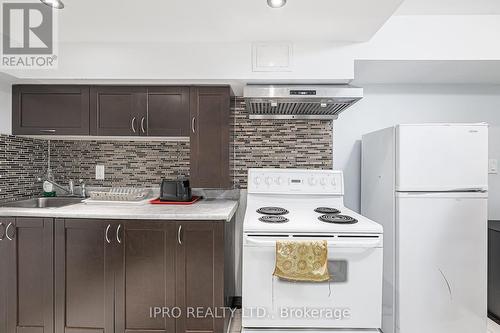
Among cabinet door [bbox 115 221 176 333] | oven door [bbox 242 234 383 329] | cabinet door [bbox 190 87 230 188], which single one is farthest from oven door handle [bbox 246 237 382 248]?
cabinet door [bbox 190 87 230 188]

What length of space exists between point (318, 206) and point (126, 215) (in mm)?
1435

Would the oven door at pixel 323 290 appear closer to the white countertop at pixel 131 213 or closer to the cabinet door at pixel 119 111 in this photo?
the white countertop at pixel 131 213

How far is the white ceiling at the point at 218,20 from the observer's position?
5.24ft

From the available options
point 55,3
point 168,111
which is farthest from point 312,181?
point 55,3

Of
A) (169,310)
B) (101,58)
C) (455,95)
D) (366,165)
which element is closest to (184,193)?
(169,310)

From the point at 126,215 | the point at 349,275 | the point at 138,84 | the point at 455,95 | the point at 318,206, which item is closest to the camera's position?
the point at 349,275

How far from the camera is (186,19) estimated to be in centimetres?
176

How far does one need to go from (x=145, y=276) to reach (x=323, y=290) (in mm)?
1119

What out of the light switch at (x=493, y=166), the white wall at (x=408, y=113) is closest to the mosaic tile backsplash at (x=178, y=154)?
the white wall at (x=408, y=113)

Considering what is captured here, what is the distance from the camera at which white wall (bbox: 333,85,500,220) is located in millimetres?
2633

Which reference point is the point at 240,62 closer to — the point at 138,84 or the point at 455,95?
the point at 138,84

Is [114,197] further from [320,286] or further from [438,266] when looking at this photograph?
[438,266]

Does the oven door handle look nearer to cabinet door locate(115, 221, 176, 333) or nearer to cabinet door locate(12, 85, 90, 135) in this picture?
cabinet door locate(115, 221, 176, 333)

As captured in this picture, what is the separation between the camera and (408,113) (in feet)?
8.69
